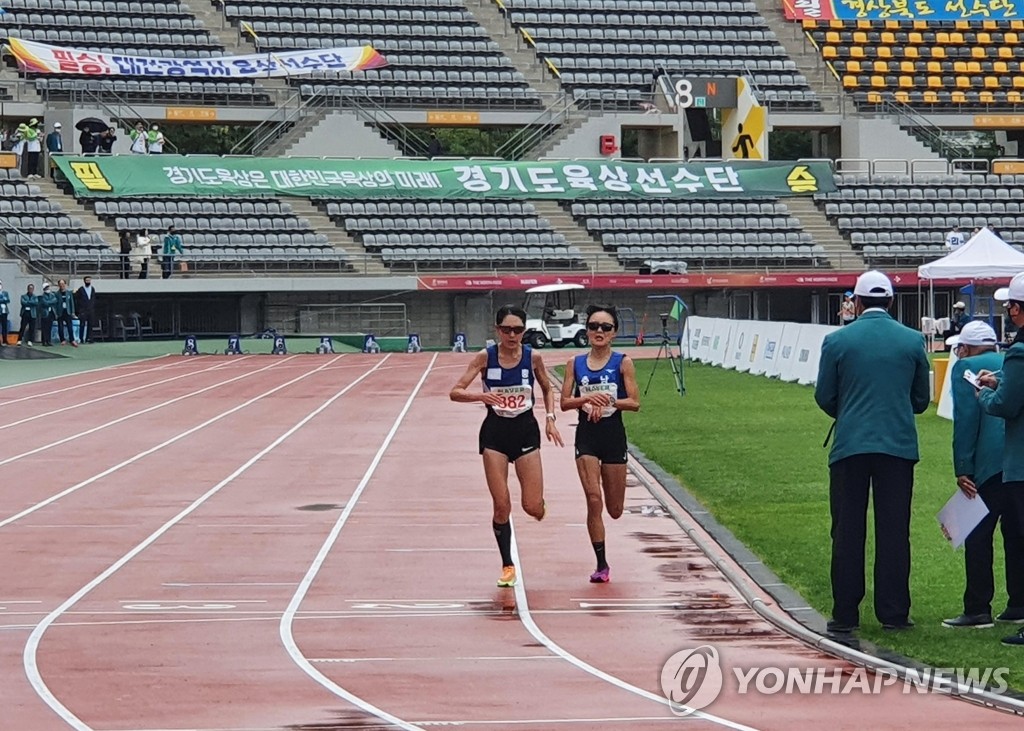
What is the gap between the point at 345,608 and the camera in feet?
33.6

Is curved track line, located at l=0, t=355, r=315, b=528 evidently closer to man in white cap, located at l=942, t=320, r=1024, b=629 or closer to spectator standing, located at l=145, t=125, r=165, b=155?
man in white cap, located at l=942, t=320, r=1024, b=629

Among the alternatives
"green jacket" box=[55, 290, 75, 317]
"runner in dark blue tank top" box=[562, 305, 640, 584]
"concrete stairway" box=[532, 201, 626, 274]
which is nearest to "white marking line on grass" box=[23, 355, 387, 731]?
"runner in dark blue tank top" box=[562, 305, 640, 584]

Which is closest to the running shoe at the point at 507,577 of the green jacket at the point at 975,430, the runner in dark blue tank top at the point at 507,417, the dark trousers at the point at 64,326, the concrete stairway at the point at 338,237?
the runner in dark blue tank top at the point at 507,417

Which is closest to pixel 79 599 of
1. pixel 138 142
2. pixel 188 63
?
pixel 138 142

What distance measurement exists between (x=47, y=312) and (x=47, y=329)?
1.65 feet

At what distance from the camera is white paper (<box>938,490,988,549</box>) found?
352 inches

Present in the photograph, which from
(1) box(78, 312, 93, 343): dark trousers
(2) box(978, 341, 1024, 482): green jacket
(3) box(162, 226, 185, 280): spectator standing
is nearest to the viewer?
(2) box(978, 341, 1024, 482): green jacket

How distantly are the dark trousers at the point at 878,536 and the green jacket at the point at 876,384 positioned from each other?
0.33 feet

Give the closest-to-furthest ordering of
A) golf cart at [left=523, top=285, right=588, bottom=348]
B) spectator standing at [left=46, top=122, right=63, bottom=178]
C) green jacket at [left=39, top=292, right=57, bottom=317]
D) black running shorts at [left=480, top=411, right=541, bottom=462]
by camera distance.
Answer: black running shorts at [left=480, top=411, right=541, bottom=462] → green jacket at [left=39, top=292, right=57, bottom=317] → golf cart at [left=523, top=285, right=588, bottom=348] → spectator standing at [left=46, top=122, right=63, bottom=178]

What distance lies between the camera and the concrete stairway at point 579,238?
49.7 meters

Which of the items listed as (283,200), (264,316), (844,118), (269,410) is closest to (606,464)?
(269,410)

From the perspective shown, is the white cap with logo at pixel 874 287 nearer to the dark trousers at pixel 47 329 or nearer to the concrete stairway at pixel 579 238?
the dark trousers at pixel 47 329

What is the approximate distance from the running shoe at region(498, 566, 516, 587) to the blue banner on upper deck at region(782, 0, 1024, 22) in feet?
169
